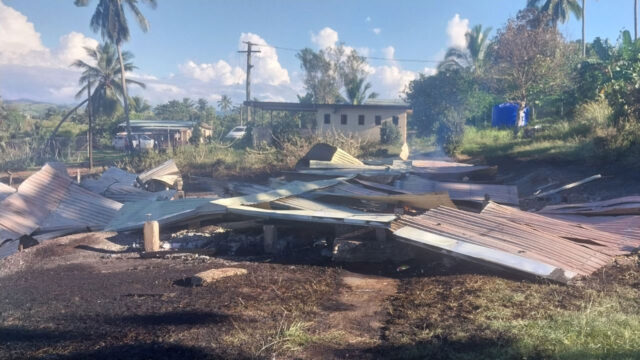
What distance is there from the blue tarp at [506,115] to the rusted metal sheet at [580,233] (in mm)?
17902

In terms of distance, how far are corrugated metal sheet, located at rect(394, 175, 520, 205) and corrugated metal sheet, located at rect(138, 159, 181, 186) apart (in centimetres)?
701

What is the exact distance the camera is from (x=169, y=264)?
632 cm

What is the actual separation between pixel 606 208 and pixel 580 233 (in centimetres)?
177

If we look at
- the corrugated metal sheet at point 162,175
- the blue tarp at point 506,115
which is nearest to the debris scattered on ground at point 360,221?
the corrugated metal sheet at point 162,175

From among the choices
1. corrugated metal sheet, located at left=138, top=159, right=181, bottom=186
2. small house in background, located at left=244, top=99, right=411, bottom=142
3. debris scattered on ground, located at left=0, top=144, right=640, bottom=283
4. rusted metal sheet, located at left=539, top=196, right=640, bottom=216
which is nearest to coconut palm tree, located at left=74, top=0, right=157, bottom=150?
small house in background, located at left=244, top=99, right=411, bottom=142

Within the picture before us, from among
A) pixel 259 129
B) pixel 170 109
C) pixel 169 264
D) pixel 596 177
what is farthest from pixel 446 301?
pixel 170 109

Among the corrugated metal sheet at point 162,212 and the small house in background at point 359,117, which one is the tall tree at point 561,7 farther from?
the corrugated metal sheet at point 162,212

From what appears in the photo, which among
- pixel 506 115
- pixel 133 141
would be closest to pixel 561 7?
pixel 506 115

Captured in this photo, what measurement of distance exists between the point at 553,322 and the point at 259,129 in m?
22.1

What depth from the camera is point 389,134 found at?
25.3 metres

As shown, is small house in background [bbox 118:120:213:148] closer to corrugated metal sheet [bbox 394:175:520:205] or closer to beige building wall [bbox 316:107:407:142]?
beige building wall [bbox 316:107:407:142]

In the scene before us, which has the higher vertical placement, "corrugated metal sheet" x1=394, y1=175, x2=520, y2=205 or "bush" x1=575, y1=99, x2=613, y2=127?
"bush" x1=575, y1=99, x2=613, y2=127

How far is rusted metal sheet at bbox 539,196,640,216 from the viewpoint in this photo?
723 centimetres

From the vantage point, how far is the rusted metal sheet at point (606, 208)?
7227mm
